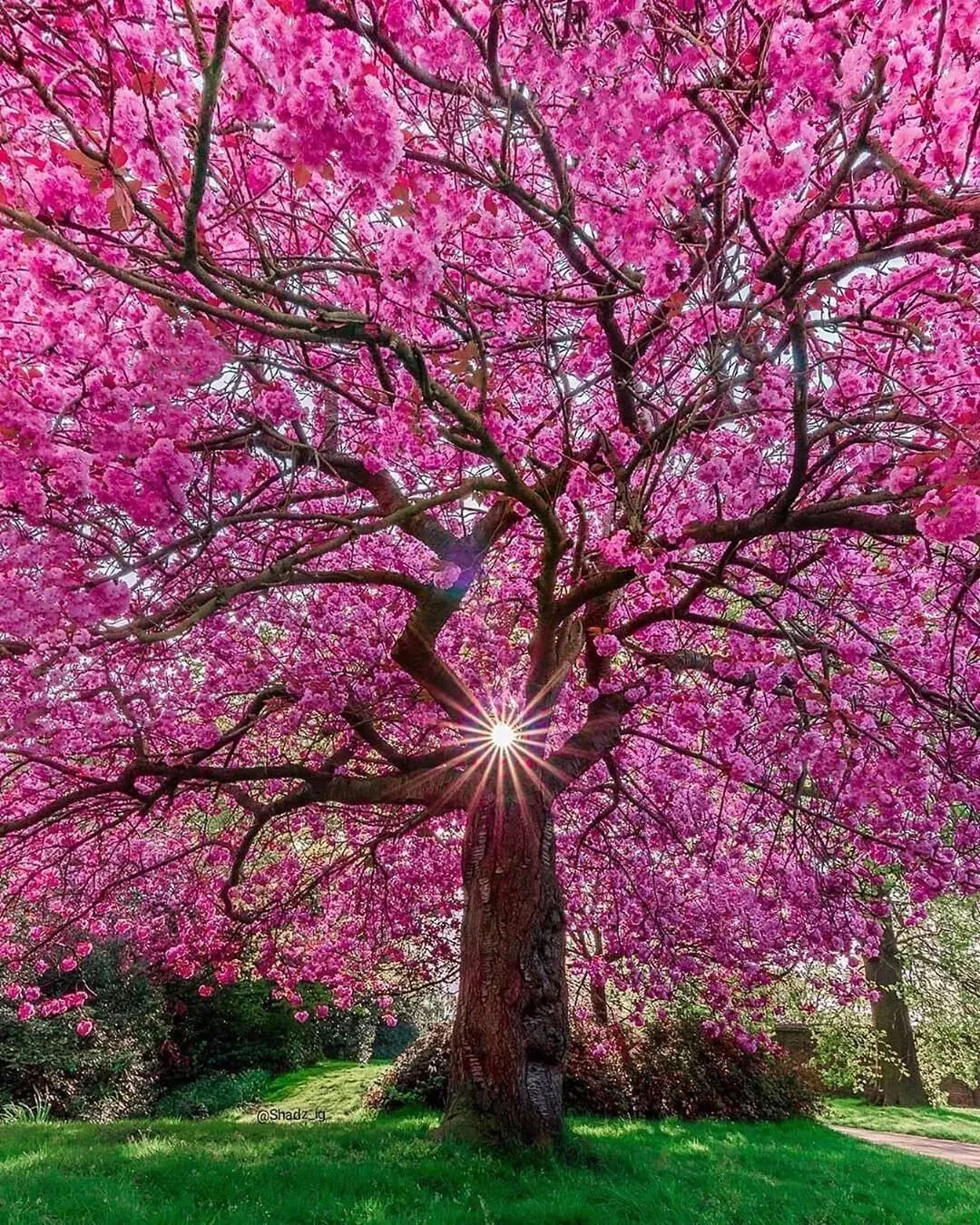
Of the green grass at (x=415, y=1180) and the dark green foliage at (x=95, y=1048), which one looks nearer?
the green grass at (x=415, y=1180)

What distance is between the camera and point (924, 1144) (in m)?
11.9

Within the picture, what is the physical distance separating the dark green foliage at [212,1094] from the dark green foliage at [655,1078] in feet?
9.04

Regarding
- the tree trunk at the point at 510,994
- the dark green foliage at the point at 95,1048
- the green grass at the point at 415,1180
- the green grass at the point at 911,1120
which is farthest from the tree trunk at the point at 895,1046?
the dark green foliage at the point at 95,1048

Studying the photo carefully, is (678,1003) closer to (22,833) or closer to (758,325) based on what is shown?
(22,833)

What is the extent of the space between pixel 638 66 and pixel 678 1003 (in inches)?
448

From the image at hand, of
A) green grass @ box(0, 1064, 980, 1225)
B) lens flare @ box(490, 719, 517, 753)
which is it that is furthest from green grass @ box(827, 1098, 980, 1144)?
lens flare @ box(490, 719, 517, 753)

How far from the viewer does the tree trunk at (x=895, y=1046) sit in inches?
630

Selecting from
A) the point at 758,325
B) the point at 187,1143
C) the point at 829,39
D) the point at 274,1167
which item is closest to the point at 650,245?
the point at 758,325

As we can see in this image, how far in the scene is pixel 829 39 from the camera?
126 inches

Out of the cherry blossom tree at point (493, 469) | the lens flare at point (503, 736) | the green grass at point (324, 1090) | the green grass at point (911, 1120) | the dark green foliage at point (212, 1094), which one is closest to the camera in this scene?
the cherry blossom tree at point (493, 469)

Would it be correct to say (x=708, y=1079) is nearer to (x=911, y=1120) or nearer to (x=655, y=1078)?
(x=655, y=1078)

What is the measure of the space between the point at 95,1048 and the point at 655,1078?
7.56m

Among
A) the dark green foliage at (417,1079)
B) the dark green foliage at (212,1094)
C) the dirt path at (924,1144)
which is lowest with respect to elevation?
the dirt path at (924,1144)

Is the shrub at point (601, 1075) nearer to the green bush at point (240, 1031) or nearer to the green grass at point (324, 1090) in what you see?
the green grass at point (324, 1090)
